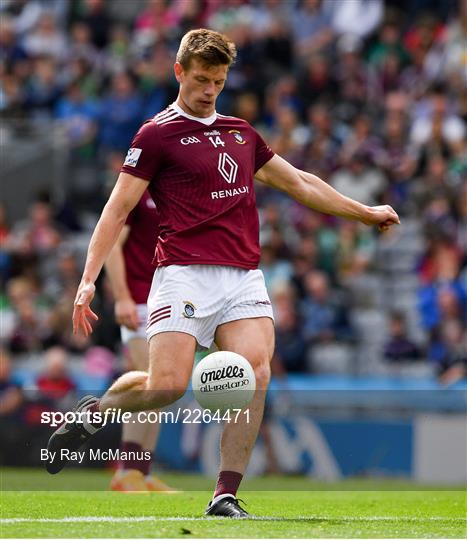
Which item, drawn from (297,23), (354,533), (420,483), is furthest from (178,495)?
(297,23)

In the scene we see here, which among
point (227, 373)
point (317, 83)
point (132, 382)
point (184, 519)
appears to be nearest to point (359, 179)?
point (317, 83)

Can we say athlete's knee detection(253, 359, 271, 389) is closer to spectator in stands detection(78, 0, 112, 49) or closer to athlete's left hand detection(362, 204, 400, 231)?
athlete's left hand detection(362, 204, 400, 231)

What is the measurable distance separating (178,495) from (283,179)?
8.75 feet

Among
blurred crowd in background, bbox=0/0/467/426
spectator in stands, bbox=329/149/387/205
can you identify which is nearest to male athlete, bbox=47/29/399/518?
blurred crowd in background, bbox=0/0/467/426

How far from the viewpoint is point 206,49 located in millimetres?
8297

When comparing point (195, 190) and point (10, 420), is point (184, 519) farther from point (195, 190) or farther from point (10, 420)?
point (10, 420)

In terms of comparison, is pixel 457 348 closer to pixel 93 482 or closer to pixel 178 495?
pixel 93 482

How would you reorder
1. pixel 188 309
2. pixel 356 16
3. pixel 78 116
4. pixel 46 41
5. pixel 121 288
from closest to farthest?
pixel 188 309 → pixel 121 288 → pixel 356 16 → pixel 78 116 → pixel 46 41

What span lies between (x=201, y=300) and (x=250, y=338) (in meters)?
0.35

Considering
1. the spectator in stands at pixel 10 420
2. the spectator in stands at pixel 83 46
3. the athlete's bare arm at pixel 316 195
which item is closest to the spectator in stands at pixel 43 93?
the spectator in stands at pixel 83 46

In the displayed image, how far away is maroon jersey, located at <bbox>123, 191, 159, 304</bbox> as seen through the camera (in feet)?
35.0

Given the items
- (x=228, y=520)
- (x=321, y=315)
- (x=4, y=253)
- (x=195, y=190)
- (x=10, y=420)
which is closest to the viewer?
(x=228, y=520)

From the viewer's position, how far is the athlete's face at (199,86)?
330 inches

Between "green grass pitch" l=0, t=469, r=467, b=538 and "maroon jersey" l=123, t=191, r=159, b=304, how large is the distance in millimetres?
1525
